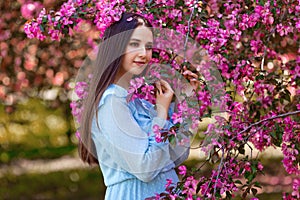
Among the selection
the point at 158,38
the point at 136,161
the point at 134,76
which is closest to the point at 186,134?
the point at 136,161

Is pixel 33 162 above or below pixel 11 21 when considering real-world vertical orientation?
below

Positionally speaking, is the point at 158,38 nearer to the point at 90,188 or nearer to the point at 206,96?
the point at 206,96

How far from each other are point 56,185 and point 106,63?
435 cm

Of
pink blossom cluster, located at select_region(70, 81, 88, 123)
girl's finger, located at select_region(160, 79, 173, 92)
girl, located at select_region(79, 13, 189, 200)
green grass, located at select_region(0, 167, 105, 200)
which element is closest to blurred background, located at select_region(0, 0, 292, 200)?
green grass, located at select_region(0, 167, 105, 200)

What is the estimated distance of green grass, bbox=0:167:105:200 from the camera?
642 cm

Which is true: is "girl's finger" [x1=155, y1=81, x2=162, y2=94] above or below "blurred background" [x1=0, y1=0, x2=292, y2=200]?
above

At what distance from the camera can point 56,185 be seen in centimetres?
650

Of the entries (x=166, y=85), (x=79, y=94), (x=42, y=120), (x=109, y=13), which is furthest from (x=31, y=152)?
(x=166, y=85)

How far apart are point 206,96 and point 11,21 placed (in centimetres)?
405

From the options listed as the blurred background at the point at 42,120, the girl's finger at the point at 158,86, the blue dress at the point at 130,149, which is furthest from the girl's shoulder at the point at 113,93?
the blurred background at the point at 42,120

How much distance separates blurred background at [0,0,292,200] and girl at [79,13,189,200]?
134 inches

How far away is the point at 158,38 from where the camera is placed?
2.58 metres

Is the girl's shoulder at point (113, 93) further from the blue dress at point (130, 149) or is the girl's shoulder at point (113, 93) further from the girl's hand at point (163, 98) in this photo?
the girl's hand at point (163, 98)

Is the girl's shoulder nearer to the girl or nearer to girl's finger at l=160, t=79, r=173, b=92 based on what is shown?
the girl
